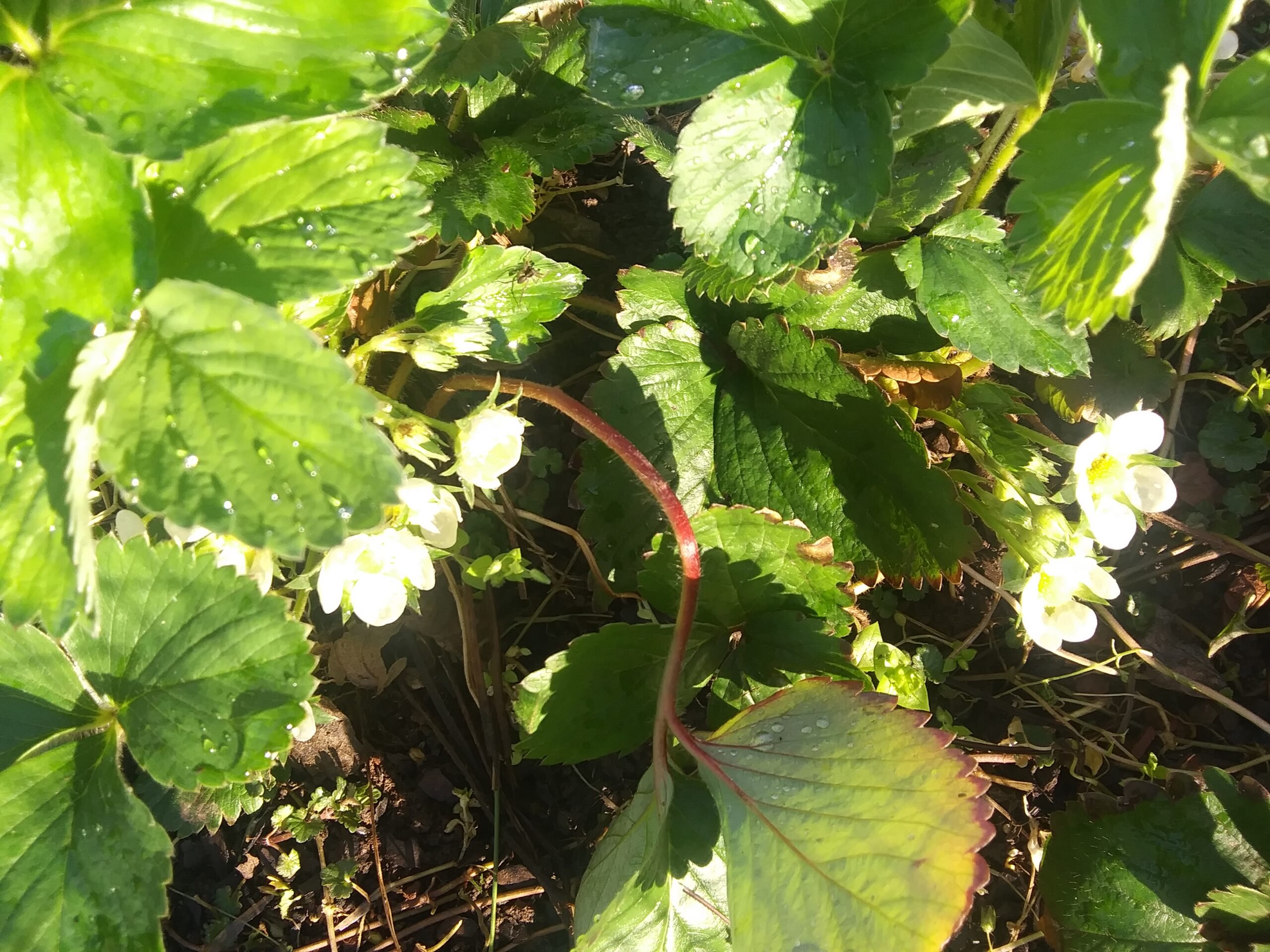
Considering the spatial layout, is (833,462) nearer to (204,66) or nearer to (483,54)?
(483,54)

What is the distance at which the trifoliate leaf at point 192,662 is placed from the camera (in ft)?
4.01

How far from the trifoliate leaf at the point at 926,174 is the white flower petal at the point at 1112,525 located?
0.56m

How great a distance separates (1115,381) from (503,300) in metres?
1.25

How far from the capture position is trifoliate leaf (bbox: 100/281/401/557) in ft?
2.90

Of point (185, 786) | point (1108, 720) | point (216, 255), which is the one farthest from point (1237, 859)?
point (216, 255)

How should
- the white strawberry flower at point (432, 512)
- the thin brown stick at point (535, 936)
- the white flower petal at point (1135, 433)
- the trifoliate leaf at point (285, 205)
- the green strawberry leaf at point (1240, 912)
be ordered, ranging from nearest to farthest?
the trifoliate leaf at point (285, 205)
the white strawberry flower at point (432, 512)
the white flower petal at point (1135, 433)
the green strawberry leaf at point (1240, 912)
the thin brown stick at point (535, 936)

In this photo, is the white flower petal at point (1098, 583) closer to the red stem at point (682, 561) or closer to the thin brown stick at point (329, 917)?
the red stem at point (682, 561)

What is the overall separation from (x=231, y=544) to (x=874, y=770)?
39.9 inches

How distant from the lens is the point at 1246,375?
1.85 metres

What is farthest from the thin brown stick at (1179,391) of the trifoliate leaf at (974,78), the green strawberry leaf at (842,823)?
the green strawberry leaf at (842,823)

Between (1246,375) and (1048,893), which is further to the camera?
(1246,375)

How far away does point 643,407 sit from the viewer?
1.63 metres

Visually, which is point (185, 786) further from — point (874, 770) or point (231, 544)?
point (874, 770)

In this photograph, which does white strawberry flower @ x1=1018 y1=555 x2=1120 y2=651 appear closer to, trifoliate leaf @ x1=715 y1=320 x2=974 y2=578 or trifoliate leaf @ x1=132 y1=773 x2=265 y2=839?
trifoliate leaf @ x1=715 y1=320 x2=974 y2=578
